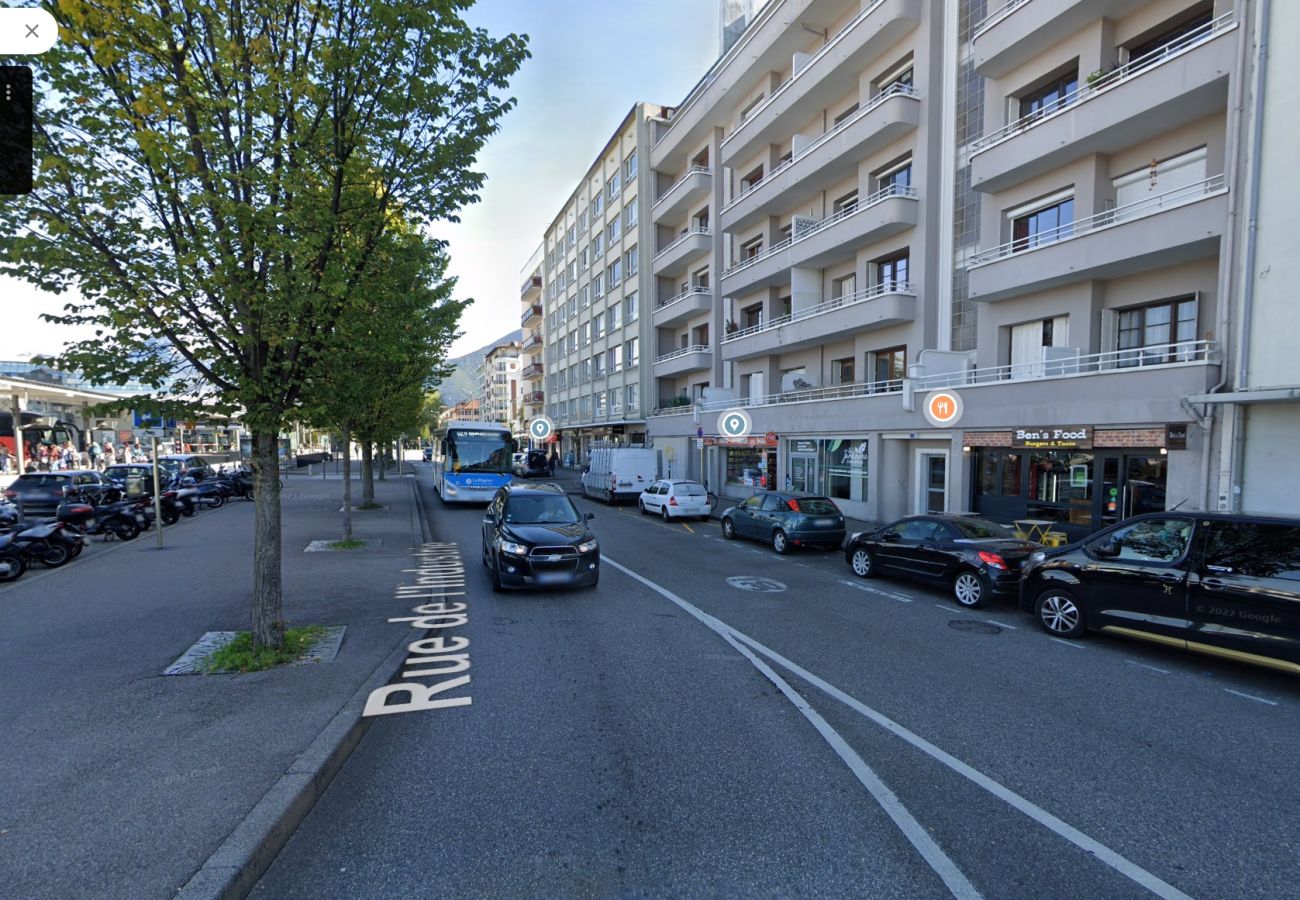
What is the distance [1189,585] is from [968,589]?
3.09m

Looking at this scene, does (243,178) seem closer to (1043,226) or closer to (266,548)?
(266,548)

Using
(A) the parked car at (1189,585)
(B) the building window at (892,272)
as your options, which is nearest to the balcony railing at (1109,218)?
(B) the building window at (892,272)

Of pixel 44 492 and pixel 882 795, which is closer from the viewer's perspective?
pixel 882 795

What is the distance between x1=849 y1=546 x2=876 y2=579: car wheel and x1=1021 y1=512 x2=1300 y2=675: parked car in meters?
3.46

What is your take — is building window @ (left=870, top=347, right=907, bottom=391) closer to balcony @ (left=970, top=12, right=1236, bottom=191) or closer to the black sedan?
balcony @ (left=970, top=12, right=1236, bottom=191)

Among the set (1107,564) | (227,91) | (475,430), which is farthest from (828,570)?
(475,430)

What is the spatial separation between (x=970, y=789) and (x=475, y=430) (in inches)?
840

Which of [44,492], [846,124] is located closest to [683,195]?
[846,124]

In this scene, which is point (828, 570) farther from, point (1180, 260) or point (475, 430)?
point (475, 430)

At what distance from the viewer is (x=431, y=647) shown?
22.2ft

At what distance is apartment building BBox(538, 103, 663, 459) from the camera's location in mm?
36625

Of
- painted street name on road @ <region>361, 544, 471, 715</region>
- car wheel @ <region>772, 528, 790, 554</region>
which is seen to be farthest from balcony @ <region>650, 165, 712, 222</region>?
painted street name on road @ <region>361, 544, 471, 715</region>

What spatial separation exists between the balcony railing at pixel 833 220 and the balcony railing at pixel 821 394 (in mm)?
5276
